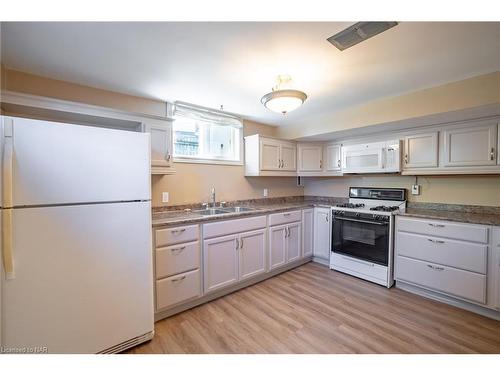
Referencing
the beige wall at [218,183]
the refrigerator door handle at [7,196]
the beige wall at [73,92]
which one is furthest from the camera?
the beige wall at [218,183]

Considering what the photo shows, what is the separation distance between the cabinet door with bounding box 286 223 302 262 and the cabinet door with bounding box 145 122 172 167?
1.88m

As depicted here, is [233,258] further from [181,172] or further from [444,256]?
[444,256]

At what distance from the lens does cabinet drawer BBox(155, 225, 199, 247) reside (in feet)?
6.69

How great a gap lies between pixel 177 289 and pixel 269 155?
2.19 m

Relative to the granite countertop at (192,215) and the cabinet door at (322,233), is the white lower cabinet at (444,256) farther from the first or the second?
the granite countertop at (192,215)

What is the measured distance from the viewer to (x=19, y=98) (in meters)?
1.67

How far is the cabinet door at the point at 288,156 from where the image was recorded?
3611mm

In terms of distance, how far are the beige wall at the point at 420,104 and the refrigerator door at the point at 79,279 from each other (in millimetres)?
2580

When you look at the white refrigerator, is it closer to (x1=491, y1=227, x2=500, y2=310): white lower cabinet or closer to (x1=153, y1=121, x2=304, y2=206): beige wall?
(x1=153, y1=121, x2=304, y2=206): beige wall

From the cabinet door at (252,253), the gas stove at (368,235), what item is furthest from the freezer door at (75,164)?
the gas stove at (368,235)

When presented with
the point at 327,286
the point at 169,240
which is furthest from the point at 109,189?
the point at 327,286

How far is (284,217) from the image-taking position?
3.13 meters

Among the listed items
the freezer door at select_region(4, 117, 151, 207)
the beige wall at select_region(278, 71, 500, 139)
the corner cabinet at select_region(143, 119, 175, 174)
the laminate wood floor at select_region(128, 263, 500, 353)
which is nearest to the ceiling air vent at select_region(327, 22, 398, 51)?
the beige wall at select_region(278, 71, 500, 139)
